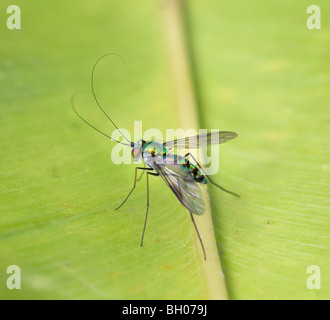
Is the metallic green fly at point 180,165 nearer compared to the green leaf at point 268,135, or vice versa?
the green leaf at point 268,135

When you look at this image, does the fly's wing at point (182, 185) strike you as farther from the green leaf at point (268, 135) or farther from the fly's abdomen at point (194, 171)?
the green leaf at point (268, 135)

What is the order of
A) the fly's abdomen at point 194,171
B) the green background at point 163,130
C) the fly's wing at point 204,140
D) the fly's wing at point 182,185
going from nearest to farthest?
the green background at point 163,130
the fly's wing at point 182,185
the fly's abdomen at point 194,171
the fly's wing at point 204,140

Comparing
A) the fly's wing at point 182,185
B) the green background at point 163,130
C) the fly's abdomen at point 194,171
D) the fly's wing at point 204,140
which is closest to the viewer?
the green background at point 163,130

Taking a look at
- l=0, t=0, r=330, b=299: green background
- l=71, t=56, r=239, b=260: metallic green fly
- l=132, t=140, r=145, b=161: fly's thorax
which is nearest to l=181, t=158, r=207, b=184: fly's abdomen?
l=71, t=56, r=239, b=260: metallic green fly

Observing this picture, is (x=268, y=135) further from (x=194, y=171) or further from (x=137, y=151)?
(x=137, y=151)

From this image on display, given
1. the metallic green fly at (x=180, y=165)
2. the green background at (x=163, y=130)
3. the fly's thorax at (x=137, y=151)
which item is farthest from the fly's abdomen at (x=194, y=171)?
the fly's thorax at (x=137, y=151)

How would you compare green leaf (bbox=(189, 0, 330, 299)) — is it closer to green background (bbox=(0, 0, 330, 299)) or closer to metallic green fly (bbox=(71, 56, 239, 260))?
green background (bbox=(0, 0, 330, 299))
